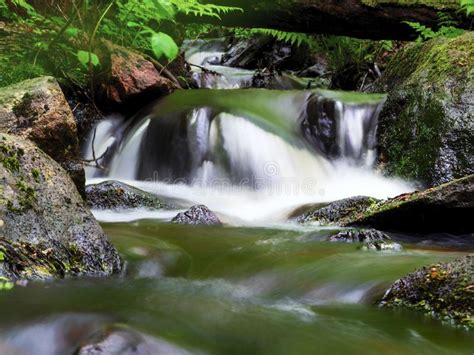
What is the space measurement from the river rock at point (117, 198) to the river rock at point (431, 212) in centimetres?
213

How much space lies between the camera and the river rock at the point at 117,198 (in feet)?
16.6

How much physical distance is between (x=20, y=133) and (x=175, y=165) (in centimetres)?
262

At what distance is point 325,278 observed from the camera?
2824 mm

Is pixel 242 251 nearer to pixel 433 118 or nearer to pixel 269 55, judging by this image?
pixel 433 118

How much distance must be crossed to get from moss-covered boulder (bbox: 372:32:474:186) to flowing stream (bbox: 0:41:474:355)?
27cm

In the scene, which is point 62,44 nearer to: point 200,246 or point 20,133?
point 20,133

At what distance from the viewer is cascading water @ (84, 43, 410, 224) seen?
6320mm

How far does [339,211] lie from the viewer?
4855 millimetres

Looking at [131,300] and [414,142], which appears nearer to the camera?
[131,300]

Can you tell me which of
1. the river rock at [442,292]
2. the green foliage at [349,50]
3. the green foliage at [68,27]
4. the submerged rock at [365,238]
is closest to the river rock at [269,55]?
the green foliage at [349,50]

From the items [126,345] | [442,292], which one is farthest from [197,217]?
[126,345]

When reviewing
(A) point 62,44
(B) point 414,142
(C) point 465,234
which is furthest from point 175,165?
(C) point 465,234

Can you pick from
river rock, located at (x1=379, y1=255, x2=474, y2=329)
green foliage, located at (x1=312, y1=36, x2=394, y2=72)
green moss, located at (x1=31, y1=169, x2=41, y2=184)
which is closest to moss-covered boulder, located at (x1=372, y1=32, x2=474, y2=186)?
green foliage, located at (x1=312, y1=36, x2=394, y2=72)

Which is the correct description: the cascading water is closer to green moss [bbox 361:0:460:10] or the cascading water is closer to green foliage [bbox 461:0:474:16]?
green moss [bbox 361:0:460:10]
